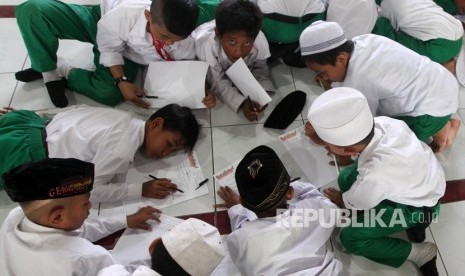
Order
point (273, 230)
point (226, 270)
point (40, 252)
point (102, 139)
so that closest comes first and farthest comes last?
point (40, 252), point (273, 230), point (226, 270), point (102, 139)

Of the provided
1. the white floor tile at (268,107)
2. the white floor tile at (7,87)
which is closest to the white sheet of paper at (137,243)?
the white floor tile at (268,107)

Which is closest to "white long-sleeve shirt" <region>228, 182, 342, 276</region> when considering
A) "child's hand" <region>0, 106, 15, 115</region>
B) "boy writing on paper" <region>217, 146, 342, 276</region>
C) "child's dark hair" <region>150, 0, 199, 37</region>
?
"boy writing on paper" <region>217, 146, 342, 276</region>

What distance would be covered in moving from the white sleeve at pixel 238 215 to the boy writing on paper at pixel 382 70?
0.67 meters

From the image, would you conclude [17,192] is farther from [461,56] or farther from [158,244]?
[461,56]

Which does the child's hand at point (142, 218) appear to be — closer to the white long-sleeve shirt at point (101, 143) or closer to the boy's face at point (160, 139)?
the white long-sleeve shirt at point (101, 143)

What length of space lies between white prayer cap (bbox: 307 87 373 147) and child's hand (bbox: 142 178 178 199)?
0.72 metres

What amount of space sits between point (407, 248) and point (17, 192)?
135cm

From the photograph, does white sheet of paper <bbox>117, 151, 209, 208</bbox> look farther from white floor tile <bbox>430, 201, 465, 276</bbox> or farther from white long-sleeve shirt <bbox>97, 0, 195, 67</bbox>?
white floor tile <bbox>430, 201, 465, 276</bbox>

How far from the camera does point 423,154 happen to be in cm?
132

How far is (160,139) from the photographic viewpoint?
1.68 metres

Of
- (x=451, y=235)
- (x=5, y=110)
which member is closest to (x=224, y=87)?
(x=5, y=110)

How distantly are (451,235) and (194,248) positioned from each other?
1195 millimetres

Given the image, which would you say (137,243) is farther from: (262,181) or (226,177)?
(262,181)

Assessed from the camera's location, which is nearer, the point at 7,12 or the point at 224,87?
the point at 224,87
